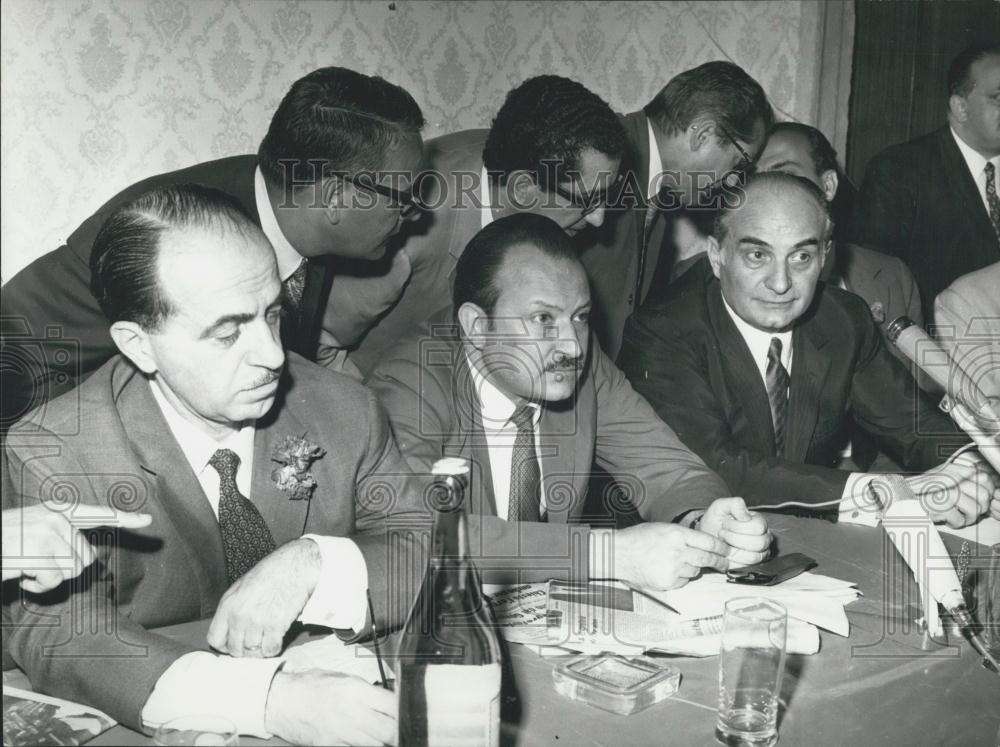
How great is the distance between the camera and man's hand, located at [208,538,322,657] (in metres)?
1.32

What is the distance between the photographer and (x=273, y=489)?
167 centimetres

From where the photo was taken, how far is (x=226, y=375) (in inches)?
61.2

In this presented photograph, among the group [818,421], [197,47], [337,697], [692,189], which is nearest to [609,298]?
[692,189]

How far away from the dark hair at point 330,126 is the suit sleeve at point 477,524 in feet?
1.67

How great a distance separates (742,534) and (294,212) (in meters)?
1.30

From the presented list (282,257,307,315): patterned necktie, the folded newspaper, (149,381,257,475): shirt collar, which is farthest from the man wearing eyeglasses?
the folded newspaper

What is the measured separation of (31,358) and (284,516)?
2.70 feet

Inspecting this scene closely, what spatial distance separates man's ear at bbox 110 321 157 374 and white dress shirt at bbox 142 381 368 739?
56mm

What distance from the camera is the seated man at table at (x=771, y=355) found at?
2.62 metres

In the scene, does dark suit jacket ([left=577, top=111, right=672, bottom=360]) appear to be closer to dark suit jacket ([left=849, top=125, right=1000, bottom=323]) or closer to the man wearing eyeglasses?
the man wearing eyeglasses

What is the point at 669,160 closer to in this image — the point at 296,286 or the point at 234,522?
the point at 296,286

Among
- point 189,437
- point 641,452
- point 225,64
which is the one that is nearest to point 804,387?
point 641,452

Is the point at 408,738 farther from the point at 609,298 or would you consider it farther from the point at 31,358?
the point at 609,298

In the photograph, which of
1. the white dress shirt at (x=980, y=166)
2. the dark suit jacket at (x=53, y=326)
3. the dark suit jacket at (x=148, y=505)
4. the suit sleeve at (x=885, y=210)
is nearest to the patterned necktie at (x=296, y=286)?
the dark suit jacket at (x=53, y=326)
